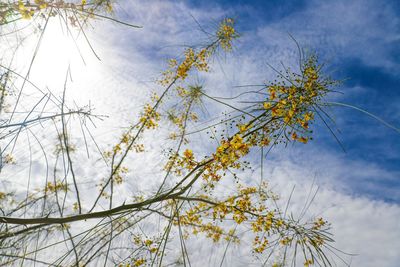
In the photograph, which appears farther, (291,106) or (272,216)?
(272,216)

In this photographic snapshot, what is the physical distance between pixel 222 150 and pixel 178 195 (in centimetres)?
69

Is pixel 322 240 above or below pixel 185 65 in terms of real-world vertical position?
below

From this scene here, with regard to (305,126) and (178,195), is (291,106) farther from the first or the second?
(178,195)

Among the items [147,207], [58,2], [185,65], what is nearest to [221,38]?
[185,65]

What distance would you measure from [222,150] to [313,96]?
818 mm

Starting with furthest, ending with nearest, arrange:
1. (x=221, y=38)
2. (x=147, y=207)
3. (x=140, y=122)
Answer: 1. (x=140, y=122)
2. (x=221, y=38)
3. (x=147, y=207)

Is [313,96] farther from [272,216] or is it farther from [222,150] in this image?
[272,216]

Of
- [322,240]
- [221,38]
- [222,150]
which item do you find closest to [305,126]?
[222,150]

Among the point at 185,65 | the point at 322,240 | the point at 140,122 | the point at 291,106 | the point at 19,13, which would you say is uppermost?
the point at 185,65

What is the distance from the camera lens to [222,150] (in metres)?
2.36

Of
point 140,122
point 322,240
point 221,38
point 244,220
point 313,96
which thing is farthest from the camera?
point 140,122

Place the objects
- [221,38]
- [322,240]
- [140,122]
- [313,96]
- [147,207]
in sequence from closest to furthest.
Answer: [313,96] < [322,240] < [147,207] < [221,38] < [140,122]

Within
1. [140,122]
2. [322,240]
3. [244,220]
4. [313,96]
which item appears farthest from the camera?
[140,122]

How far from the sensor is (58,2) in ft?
7.90
